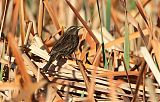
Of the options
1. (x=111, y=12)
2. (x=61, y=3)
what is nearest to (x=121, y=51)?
(x=111, y=12)

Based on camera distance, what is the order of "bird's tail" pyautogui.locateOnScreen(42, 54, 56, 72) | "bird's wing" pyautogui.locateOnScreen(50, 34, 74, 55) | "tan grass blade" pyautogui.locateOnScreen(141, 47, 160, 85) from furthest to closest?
"bird's wing" pyautogui.locateOnScreen(50, 34, 74, 55)
"bird's tail" pyautogui.locateOnScreen(42, 54, 56, 72)
"tan grass blade" pyautogui.locateOnScreen(141, 47, 160, 85)

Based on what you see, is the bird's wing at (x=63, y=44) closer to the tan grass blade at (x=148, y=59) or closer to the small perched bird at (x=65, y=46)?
the small perched bird at (x=65, y=46)

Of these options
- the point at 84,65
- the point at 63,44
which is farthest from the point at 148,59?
the point at 63,44

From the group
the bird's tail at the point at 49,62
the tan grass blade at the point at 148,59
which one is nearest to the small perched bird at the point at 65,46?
the bird's tail at the point at 49,62

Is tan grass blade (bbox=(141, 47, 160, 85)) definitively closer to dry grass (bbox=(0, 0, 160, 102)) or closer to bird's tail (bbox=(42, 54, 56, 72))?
dry grass (bbox=(0, 0, 160, 102))

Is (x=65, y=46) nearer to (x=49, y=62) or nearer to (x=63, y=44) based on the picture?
(x=63, y=44)

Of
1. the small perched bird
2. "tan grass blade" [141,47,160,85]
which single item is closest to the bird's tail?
the small perched bird

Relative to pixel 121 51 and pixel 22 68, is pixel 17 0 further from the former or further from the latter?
pixel 22 68

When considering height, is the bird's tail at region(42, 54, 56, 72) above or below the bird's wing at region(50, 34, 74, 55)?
below

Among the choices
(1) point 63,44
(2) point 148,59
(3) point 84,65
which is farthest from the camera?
(1) point 63,44

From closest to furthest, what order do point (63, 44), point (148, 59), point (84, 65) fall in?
point (148, 59), point (84, 65), point (63, 44)
